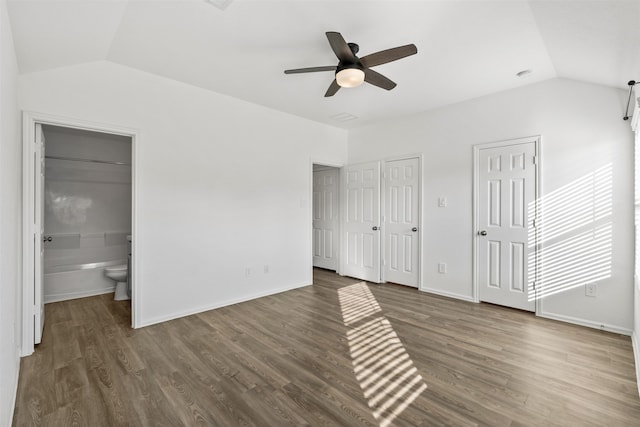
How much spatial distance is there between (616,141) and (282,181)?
3901 mm

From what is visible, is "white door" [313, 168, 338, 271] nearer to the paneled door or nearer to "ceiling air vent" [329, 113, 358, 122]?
"ceiling air vent" [329, 113, 358, 122]

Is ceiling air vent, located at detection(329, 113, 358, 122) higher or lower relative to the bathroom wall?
higher

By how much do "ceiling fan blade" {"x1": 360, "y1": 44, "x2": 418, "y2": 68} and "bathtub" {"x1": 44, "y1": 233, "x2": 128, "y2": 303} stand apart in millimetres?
4709

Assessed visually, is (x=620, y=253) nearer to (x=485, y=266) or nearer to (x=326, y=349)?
(x=485, y=266)

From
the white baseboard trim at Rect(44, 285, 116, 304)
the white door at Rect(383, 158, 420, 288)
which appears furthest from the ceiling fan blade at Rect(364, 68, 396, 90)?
the white baseboard trim at Rect(44, 285, 116, 304)

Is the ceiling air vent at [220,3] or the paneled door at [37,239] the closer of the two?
the ceiling air vent at [220,3]

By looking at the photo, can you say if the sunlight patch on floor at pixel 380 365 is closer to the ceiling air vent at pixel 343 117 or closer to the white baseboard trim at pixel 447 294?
the white baseboard trim at pixel 447 294

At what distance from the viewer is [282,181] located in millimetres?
4449

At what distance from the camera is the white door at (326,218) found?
5754 millimetres

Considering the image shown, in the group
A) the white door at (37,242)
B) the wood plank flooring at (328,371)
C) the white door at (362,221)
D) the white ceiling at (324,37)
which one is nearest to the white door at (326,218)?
the white door at (362,221)

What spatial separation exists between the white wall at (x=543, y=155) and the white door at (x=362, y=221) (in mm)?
540

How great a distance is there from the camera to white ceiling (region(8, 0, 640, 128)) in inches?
80.3

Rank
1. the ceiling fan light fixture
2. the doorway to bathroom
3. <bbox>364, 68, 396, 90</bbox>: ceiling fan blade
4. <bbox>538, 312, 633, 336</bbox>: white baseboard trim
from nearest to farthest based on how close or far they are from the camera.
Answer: the ceiling fan light fixture
<bbox>364, 68, 396, 90</bbox>: ceiling fan blade
<bbox>538, 312, 633, 336</bbox>: white baseboard trim
the doorway to bathroom

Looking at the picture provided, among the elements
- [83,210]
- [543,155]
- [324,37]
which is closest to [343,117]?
[324,37]
